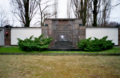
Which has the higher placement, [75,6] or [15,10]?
[75,6]

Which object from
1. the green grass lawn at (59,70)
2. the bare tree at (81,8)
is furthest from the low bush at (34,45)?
the bare tree at (81,8)

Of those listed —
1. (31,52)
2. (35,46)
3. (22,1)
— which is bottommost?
(31,52)

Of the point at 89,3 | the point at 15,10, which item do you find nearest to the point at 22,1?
the point at 15,10

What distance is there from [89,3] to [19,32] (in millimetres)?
13534

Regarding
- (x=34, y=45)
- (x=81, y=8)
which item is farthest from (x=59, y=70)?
(x=81, y=8)

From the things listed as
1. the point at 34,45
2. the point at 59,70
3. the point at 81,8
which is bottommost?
the point at 59,70

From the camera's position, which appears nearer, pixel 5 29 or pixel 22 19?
pixel 5 29

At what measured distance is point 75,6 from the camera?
17016mm

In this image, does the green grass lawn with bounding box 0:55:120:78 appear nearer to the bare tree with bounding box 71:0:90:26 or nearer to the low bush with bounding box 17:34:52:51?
the low bush with bounding box 17:34:52:51

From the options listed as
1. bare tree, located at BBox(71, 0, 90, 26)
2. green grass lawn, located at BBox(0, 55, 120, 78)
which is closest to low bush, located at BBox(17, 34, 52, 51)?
green grass lawn, located at BBox(0, 55, 120, 78)

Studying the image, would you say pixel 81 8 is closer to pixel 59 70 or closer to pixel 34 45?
Answer: pixel 34 45

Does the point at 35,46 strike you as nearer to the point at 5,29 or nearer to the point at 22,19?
the point at 5,29

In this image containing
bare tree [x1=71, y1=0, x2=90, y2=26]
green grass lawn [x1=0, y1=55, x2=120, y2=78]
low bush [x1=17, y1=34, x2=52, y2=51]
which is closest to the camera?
green grass lawn [x1=0, y1=55, x2=120, y2=78]

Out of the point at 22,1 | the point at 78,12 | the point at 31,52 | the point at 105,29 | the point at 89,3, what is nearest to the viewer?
the point at 31,52
